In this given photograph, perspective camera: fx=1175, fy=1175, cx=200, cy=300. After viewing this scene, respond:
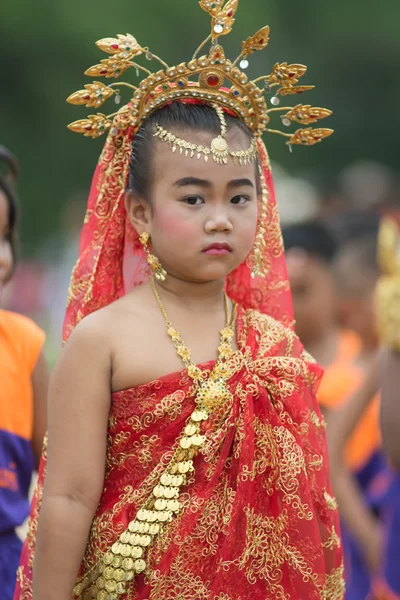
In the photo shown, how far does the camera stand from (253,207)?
11.6 ft

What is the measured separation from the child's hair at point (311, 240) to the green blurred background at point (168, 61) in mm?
10225

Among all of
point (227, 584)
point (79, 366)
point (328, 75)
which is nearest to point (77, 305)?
point (79, 366)

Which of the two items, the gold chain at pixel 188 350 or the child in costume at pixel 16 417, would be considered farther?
the child in costume at pixel 16 417

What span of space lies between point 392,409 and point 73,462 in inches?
49.5

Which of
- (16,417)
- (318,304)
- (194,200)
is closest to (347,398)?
(318,304)

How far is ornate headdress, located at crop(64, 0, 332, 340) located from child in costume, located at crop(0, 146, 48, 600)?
61 centimetres

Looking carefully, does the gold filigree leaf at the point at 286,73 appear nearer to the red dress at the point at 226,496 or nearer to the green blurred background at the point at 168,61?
the red dress at the point at 226,496

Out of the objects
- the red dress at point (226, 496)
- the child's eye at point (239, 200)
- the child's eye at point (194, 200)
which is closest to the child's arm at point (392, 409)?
the red dress at point (226, 496)

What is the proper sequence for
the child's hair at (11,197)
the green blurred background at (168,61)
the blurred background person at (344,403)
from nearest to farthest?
the child's hair at (11,197)
the blurred background person at (344,403)
the green blurred background at (168,61)

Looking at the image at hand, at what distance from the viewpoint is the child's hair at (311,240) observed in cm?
638

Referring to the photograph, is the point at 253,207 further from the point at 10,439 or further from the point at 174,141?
the point at 10,439

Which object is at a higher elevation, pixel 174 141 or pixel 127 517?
pixel 174 141

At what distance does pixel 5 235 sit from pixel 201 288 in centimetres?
116

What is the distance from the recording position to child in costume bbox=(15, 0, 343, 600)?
332cm
